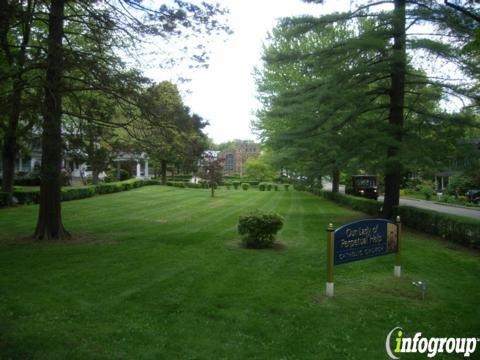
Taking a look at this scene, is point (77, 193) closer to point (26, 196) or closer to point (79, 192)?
point (79, 192)

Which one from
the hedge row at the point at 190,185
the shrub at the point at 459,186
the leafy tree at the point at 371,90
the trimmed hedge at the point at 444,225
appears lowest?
the trimmed hedge at the point at 444,225

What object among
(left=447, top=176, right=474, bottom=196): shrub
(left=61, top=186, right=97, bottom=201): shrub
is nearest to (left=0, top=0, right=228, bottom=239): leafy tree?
(left=61, top=186, right=97, bottom=201): shrub

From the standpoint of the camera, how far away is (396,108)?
1638 cm

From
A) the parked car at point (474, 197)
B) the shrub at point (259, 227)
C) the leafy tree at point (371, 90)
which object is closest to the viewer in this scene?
the shrub at point (259, 227)

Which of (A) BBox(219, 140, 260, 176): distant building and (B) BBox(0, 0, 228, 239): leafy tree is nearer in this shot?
(B) BBox(0, 0, 228, 239): leafy tree

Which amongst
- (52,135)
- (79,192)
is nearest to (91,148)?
(52,135)

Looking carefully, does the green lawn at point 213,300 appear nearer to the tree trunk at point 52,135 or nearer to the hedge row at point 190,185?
the tree trunk at point 52,135

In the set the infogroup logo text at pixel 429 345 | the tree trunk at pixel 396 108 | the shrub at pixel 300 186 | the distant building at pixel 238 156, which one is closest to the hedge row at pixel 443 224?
the tree trunk at pixel 396 108

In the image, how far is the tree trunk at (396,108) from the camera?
14.5 meters

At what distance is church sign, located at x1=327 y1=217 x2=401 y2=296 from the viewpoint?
686 cm

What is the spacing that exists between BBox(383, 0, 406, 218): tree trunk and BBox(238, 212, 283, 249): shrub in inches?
216

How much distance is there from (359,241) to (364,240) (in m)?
0.14

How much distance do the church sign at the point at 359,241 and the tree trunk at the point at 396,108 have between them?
6.52m

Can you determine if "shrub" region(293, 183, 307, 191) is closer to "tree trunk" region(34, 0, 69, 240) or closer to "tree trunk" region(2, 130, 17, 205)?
"tree trunk" region(2, 130, 17, 205)
